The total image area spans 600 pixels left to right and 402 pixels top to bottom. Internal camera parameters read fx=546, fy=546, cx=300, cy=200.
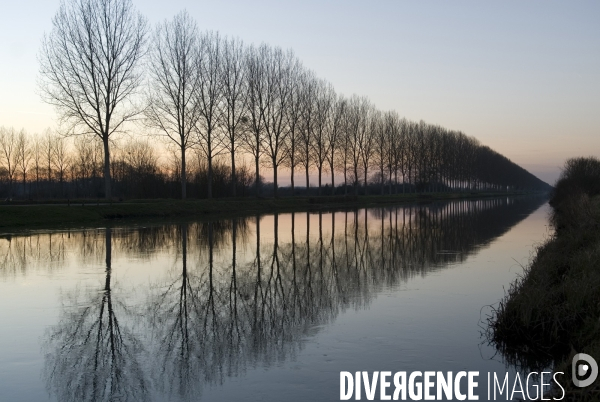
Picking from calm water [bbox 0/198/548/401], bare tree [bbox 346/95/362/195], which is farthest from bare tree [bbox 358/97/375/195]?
calm water [bbox 0/198/548/401]

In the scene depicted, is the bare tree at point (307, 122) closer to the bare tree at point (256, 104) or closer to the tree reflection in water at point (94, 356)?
the bare tree at point (256, 104)

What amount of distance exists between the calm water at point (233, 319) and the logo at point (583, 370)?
108cm

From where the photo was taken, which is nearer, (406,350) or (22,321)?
(406,350)

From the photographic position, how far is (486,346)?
7.78m

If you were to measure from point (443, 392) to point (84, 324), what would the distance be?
5871 millimetres

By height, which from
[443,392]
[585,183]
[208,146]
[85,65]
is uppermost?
[85,65]

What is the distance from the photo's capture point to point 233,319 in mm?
9188

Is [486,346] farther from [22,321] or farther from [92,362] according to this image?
[22,321]

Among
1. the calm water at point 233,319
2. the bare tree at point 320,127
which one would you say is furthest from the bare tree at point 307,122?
the calm water at point 233,319

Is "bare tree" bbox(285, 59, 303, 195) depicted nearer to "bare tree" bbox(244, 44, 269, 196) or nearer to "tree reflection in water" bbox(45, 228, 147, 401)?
"bare tree" bbox(244, 44, 269, 196)

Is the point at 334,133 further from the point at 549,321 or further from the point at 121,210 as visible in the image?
the point at 549,321

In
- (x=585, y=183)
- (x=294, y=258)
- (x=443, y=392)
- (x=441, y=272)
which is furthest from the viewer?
(x=585, y=183)

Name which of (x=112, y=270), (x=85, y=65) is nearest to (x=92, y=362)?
(x=112, y=270)

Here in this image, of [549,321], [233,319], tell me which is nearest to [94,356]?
[233,319]
